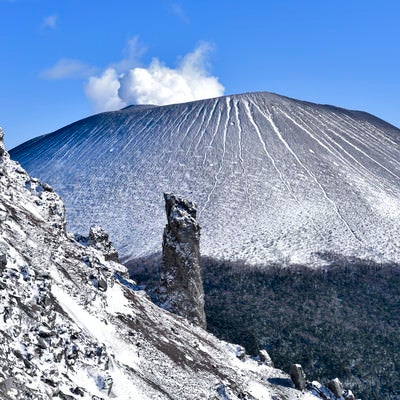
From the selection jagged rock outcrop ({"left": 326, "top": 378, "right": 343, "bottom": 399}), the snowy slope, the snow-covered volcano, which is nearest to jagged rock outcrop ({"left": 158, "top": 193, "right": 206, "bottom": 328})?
the snowy slope

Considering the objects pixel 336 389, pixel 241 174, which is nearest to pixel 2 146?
pixel 336 389

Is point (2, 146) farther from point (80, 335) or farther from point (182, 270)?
point (182, 270)

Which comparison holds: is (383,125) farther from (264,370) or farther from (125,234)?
(264,370)

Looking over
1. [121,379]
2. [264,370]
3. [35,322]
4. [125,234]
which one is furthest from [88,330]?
[125,234]

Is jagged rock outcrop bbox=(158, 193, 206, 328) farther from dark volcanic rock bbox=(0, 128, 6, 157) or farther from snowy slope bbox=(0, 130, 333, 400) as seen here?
dark volcanic rock bbox=(0, 128, 6, 157)

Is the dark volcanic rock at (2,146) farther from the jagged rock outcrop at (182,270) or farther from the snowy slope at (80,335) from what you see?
the jagged rock outcrop at (182,270)

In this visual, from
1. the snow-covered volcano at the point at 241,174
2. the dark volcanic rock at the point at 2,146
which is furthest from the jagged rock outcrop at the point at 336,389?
the snow-covered volcano at the point at 241,174
